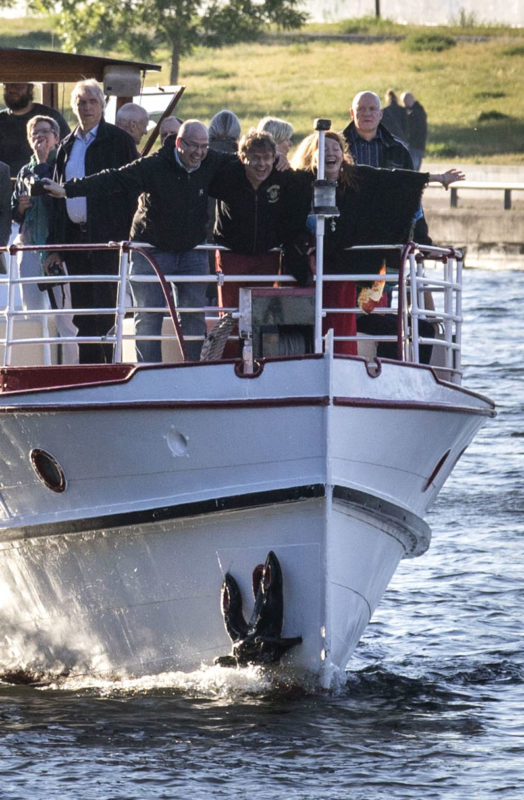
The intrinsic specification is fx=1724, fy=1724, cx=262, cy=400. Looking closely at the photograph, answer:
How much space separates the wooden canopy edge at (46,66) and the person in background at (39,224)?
2.15 m

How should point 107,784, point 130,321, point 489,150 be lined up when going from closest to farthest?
point 107,784
point 130,321
point 489,150

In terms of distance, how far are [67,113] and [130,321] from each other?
1056 inches

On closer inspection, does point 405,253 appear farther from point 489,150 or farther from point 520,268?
point 489,150

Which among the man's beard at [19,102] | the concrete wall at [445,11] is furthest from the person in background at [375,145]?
the concrete wall at [445,11]

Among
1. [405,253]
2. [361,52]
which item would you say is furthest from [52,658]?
[361,52]

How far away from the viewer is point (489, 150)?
41.6m

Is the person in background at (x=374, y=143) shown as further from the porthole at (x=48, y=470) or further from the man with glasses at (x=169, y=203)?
the porthole at (x=48, y=470)

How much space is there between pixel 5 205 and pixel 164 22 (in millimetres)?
38807

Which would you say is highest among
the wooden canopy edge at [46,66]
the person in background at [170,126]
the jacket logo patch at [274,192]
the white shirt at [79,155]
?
the wooden canopy edge at [46,66]

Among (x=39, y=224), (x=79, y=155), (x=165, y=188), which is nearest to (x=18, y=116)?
(x=79, y=155)

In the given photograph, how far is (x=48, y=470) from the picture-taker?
884 cm

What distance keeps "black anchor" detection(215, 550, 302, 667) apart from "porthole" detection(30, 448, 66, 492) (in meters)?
0.99

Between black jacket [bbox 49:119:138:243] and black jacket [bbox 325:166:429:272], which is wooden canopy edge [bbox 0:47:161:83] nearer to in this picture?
black jacket [bbox 49:119:138:243]

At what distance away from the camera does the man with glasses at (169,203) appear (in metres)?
8.88
